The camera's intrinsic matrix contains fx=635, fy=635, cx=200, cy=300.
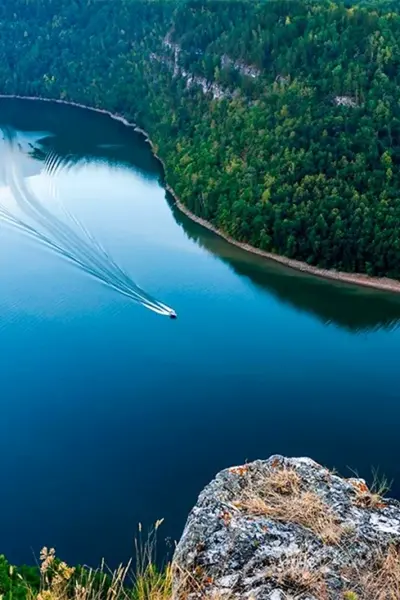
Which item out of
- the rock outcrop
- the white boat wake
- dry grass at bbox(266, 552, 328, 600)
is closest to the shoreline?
the white boat wake

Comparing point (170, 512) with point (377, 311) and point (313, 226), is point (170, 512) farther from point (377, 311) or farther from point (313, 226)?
point (313, 226)

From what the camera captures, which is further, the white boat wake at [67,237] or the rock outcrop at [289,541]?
the white boat wake at [67,237]

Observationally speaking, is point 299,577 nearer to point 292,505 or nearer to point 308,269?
point 292,505

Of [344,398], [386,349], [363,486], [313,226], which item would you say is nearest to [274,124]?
[313,226]

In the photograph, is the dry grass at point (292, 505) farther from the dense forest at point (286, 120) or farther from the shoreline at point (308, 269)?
the dense forest at point (286, 120)

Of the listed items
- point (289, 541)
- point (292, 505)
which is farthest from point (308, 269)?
point (289, 541)

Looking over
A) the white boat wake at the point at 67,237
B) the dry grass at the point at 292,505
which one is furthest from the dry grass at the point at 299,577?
the white boat wake at the point at 67,237
